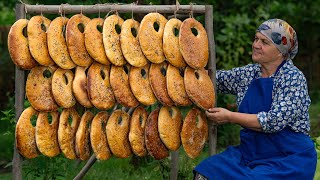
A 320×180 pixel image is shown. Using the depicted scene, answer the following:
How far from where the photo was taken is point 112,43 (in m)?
3.96

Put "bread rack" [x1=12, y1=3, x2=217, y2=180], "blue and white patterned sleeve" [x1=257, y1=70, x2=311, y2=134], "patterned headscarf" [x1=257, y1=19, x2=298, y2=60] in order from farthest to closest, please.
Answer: "bread rack" [x1=12, y1=3, x2=217, y2=180] < "patterned headscarf" [x1=257, y1=19, x2=298, y2=60] < "blue and white patterned sleeve" [x1=257, y1=70, x2=311, y2=134]

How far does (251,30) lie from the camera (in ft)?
25.9

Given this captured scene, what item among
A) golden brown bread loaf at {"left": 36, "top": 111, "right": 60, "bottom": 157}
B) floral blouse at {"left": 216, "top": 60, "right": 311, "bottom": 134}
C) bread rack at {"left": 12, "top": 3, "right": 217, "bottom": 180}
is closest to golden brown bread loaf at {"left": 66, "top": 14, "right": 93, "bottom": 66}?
bread rack at {"left": 12, "top": 3, "right": 217, "bottom": 180}

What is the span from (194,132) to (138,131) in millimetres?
319

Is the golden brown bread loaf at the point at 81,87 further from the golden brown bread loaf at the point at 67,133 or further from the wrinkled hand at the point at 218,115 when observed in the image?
the wrinkled hand at the point at 218,115

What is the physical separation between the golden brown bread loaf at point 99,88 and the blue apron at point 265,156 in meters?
0.63

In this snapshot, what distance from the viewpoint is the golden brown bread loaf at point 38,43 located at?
396cm

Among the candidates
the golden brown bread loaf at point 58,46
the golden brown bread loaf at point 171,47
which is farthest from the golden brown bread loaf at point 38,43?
the golden brown bread loaf at point 171,47

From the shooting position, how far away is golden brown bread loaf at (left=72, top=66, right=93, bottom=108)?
3982 mm

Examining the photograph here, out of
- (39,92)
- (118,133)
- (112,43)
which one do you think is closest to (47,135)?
(39,92)

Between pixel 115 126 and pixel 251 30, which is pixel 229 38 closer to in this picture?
pixel 251 30

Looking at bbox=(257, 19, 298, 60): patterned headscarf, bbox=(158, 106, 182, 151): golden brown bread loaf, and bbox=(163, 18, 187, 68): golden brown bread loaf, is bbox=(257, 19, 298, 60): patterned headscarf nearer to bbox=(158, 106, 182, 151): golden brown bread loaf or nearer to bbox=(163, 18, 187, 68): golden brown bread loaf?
bbox=(163, 18, 187, 68): golden brown bread loaf

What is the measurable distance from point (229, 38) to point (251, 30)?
329 millimetres

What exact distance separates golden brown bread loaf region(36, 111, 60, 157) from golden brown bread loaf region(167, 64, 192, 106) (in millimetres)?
677
